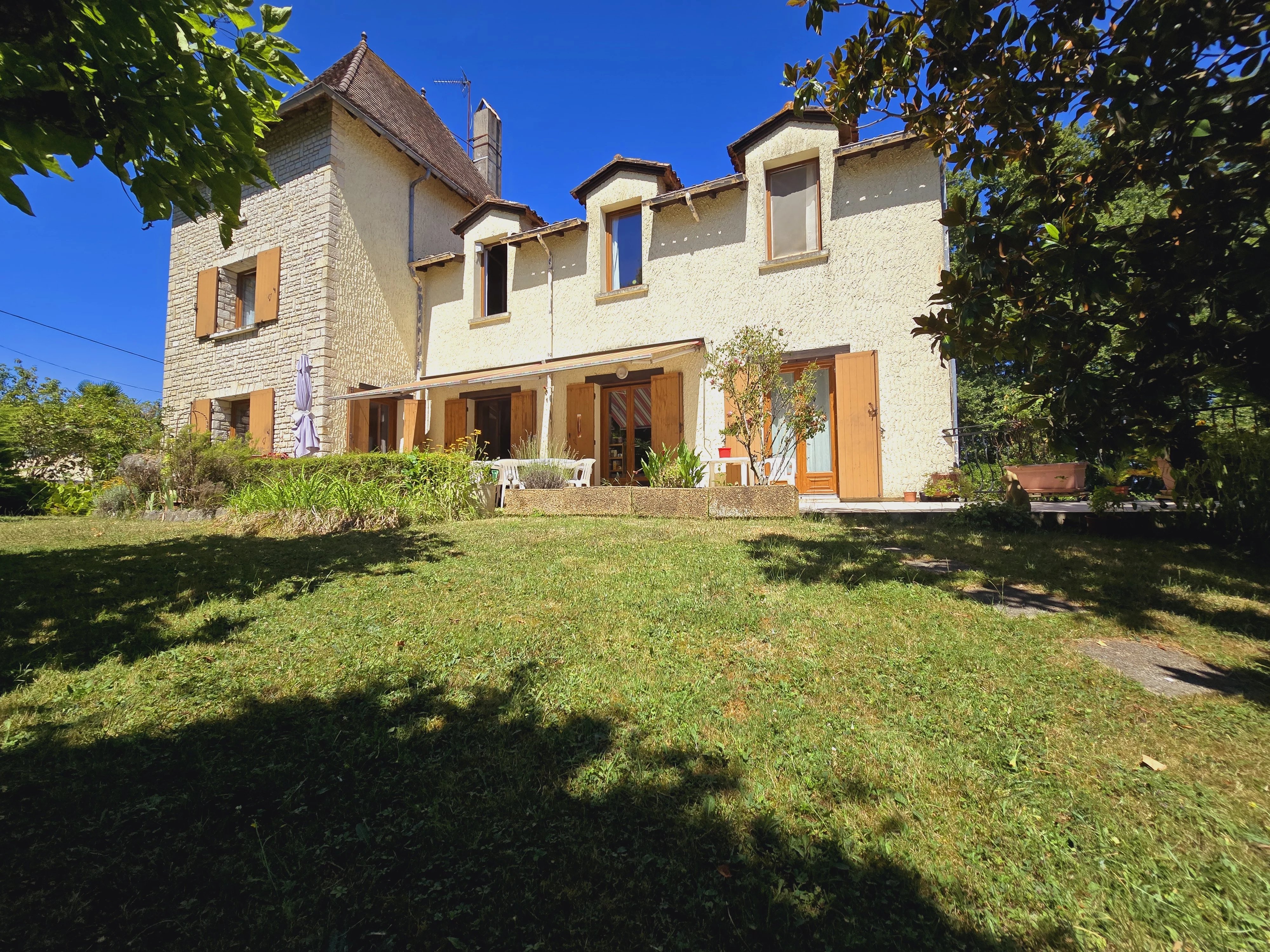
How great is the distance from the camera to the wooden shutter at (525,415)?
11641mm

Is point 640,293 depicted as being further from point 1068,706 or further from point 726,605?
point 1068,706

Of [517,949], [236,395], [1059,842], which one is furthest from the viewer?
[236,395]

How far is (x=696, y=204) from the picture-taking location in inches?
407

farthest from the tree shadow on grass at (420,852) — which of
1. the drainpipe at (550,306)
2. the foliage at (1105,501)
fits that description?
the drainpipe at (550,306)

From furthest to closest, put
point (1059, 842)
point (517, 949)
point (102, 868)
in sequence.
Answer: point (1059, 842) → point (102, 868) → point (517, 949)

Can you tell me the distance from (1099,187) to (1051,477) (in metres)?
5.94

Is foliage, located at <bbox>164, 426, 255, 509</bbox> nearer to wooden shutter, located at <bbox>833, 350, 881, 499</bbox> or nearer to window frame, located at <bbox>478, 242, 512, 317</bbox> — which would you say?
window frame, located at <bbox>478, 242, 512, 317</bbox>

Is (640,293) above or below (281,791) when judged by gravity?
above

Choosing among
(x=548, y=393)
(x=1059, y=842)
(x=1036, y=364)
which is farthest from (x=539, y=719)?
(x=548, y=393)

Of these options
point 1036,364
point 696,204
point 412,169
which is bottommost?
point 1036,364

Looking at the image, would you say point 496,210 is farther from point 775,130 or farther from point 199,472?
point 199,472

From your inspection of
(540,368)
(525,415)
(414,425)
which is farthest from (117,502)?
(540,368)

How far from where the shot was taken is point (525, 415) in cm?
A: 1176

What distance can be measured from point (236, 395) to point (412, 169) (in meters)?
7.05
